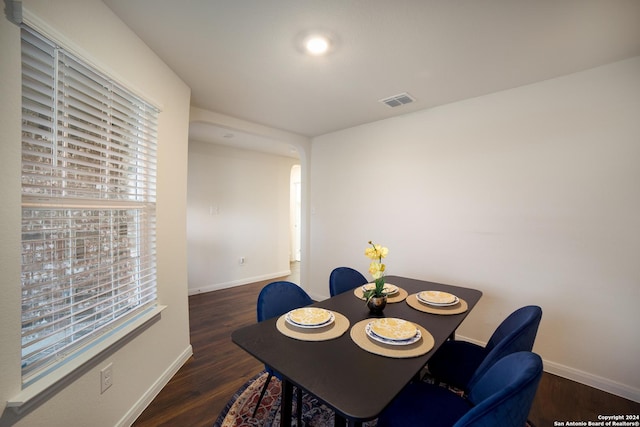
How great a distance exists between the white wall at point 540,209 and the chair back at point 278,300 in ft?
5.31

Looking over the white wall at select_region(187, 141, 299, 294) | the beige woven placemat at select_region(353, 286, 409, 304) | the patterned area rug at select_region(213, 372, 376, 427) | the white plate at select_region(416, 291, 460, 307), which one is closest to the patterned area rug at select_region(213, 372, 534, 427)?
the patterned area rug at select_region(213, 372, 376, 427)

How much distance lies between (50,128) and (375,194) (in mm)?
2883

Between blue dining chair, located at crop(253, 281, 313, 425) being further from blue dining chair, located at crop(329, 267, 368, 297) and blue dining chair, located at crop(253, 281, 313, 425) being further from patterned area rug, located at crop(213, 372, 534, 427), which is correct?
blue dining chair, located at crop(329, 267, 368, 297)

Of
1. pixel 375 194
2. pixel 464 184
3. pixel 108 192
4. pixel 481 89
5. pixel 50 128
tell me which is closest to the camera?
pixel 50 128

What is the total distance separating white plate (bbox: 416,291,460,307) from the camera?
1675 mm

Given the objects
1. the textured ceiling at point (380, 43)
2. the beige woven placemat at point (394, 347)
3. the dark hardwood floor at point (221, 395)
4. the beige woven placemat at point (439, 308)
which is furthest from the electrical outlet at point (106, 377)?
the textured ceiling at point (380, 43)

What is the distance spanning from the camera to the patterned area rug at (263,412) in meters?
1.63

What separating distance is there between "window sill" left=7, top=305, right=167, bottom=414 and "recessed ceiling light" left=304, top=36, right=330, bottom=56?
2135 millimetres

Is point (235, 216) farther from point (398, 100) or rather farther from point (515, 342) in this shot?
point (515, 342)

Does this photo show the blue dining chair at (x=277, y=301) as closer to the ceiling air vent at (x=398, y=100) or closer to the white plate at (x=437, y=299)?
the white plate at (x=437, y=299)

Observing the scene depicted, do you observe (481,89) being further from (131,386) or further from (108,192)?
(131,386)

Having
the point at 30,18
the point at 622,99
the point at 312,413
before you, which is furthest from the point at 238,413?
the point at 622,99

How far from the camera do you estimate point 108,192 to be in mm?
1482

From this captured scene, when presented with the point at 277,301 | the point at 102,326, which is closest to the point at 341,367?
the point at 277,301
